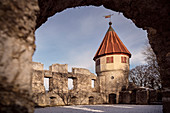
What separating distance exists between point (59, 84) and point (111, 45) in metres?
9.45

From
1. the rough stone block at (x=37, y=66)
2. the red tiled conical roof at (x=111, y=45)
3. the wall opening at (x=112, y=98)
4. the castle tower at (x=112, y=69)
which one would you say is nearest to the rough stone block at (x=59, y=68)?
the rough stone block at (x=37, y=66)

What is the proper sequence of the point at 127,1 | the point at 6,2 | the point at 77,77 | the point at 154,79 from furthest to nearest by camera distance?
the point at 154,79
the point at 77,77
the point at 127,1
the point at 6,2

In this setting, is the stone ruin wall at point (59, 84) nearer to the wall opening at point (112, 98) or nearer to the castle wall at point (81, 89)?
the castle wall at point (81, 89)

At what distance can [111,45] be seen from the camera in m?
21.6

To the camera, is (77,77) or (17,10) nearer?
(17,10)

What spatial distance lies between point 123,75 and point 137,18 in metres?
16.2

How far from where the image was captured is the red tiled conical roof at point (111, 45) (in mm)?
20873

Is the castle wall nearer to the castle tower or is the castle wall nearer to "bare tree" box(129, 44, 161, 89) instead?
the castle tower

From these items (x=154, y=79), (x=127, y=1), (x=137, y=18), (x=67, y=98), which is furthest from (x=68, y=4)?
(x=154, y=79)

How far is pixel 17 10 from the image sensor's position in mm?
1899

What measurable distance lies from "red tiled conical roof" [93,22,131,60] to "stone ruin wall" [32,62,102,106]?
3721 mm

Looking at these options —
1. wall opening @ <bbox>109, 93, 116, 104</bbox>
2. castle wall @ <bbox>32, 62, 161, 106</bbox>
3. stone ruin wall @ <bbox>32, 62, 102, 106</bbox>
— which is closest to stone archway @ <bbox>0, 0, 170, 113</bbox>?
castle wall @ <bbox>32, 62, 161, 106</bbox>

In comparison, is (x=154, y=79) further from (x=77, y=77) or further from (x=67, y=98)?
(x=67, y=98)

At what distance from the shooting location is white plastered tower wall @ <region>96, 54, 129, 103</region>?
64.9ft
